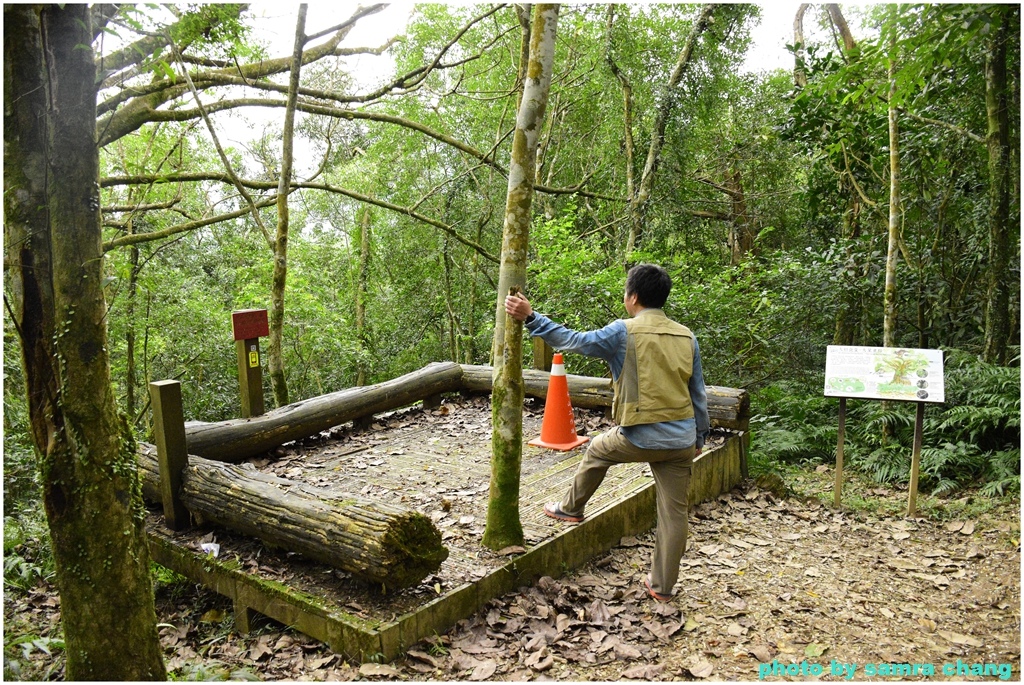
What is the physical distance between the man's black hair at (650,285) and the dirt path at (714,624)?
184cm

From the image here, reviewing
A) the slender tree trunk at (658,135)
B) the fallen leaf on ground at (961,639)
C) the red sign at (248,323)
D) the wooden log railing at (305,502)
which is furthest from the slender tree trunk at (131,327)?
the fallen leaf on ground at (961,639)

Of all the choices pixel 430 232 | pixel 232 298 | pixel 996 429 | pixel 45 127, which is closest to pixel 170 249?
pixel 232 298

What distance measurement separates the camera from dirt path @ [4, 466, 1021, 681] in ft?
11.7

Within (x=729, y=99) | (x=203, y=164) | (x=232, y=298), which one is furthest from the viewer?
(x=232, y=298)

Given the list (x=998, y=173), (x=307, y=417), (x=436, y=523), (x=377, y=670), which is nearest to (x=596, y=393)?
(x=307, y=417)

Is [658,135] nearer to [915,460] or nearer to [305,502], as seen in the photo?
[915,460]

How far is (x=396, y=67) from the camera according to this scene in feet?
46.9

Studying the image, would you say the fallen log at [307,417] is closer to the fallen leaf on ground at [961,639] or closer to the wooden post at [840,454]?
Result: the wooden post at [840,454]

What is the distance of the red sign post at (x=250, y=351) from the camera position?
19.0 ft

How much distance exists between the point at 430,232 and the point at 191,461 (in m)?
10.6

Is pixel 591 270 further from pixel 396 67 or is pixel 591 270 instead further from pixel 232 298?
pixel 232 298

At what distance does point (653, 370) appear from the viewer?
4004mm

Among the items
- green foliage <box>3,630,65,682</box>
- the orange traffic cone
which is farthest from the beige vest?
green foliage <box>3,630,65,682</box>

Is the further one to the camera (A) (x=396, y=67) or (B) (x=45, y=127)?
(A) (x=396, y=67)
